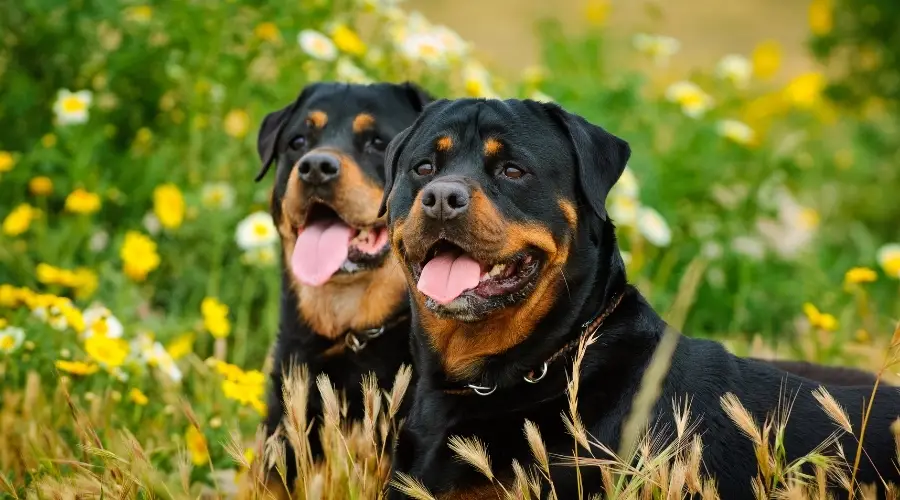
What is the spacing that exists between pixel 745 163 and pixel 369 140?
393 centimetres

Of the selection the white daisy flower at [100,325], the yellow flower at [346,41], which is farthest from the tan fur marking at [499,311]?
the yellow flower at [346,41]

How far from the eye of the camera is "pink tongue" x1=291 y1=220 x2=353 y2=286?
4652 mm

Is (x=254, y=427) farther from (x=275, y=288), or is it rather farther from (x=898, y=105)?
(x=898, y=105)

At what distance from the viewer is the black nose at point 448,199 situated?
11.3 ft

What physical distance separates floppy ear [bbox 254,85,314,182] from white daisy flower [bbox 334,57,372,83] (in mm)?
1247

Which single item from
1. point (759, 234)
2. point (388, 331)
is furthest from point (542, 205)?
point (759, 234)

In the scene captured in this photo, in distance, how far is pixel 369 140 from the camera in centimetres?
485

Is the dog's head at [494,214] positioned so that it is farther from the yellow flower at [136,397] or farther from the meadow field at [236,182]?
the meadow field at [236,182]

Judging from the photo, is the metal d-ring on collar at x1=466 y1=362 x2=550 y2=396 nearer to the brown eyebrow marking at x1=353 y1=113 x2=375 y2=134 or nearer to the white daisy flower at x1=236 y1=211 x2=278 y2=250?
the brown eyebrow marking at x1=353 y1=113 x2=375 y2=134

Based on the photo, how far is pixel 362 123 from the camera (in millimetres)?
4816

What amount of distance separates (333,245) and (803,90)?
5474 millimetres

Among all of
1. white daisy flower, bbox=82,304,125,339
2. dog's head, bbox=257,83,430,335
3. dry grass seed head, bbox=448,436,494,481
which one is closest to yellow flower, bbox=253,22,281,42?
dog's head, bbox=257,83,430,335

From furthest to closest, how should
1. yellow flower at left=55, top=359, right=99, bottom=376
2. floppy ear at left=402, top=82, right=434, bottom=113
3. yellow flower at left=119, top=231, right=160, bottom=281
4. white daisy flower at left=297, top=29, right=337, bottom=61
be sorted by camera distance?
1. white daisy flower at left=297, top=29, right=337, bottom=61
2. yellow flower at left=119, top=231, right=160, bottom=281
3. floppy ear at left=402, top=82, right=434, bottom=113
4. yellow flower at left=55, top=359, right=99, bottom=376

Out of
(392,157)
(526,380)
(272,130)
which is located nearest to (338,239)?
(272,130)
